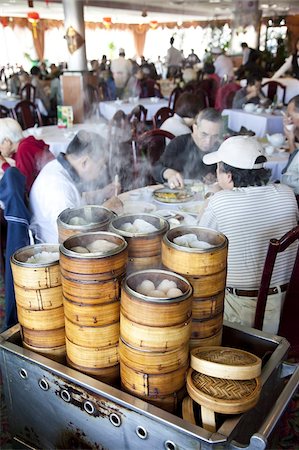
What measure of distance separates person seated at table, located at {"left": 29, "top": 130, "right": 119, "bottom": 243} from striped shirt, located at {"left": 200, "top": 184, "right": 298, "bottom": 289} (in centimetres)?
63

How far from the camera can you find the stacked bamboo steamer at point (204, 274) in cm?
107

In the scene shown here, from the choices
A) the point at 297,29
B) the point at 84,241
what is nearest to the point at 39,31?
the point at 297,29

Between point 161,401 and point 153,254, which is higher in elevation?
point 153,254

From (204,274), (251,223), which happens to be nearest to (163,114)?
(251,223)

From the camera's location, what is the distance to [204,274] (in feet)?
3.56

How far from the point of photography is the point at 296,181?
289 centimetres

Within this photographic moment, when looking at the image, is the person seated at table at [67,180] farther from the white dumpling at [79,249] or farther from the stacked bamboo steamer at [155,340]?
the stacked bamboo steamer at [155,340]

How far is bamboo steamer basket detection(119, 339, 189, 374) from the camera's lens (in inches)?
39.2

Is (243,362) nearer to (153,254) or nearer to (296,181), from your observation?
(153,254)

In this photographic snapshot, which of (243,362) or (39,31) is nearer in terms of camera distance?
(243,362)

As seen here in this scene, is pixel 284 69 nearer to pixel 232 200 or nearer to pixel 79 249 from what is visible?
pixel 232 200

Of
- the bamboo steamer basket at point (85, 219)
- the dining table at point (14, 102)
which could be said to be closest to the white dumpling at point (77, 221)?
the bamboo steamer basket at point (85, 219)

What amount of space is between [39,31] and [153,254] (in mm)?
21431

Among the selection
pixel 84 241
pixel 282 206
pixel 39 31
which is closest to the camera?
pixel 84 241
